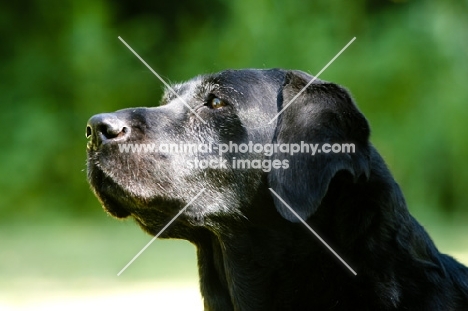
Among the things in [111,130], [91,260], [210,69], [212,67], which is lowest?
[111,130]

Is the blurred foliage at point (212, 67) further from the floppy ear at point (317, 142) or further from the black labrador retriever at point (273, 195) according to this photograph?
the floppy ear at point (317, 142)

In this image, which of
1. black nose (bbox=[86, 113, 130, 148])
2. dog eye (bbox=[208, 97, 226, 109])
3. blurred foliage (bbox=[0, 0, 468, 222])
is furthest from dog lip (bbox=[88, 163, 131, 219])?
blurred foliage (bbox=[0, 0, 468, 222])

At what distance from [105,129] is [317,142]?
3.50ft

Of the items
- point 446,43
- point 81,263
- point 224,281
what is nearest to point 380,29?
point 446,43

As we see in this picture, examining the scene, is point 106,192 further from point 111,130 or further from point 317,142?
point 317,142

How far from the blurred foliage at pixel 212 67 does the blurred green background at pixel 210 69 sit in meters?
0.02

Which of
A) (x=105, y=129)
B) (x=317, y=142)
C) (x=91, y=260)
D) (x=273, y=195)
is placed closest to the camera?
(x=317, y=142)

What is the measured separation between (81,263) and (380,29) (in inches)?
235

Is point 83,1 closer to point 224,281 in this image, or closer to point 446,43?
point 446,43

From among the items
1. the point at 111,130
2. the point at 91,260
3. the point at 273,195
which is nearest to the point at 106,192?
the point at 111,130

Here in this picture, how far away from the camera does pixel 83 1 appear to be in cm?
1280

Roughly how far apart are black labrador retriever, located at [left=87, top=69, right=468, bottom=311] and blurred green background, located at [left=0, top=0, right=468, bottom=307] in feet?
24.8

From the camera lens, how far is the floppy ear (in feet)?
12.3

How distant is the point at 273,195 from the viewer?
401cm
